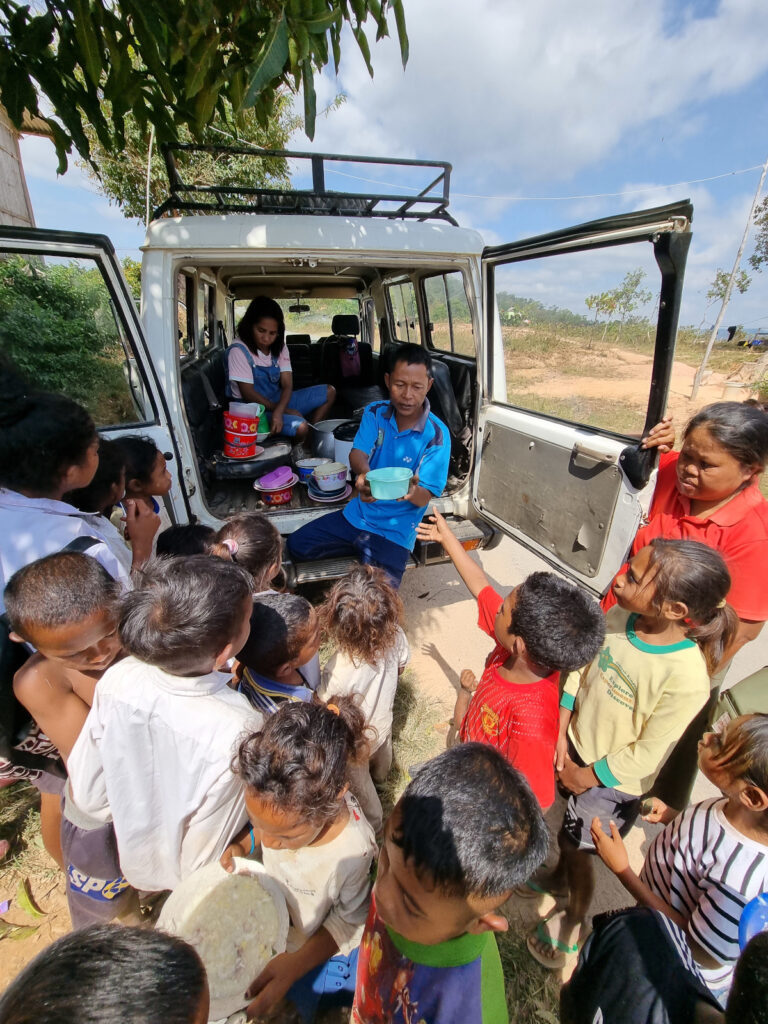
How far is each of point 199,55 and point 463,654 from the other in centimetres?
315

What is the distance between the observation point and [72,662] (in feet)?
4.32

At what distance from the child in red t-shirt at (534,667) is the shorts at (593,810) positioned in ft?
0.72

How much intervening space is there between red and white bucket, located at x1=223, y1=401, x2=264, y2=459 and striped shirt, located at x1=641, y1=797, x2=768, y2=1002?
329 cm

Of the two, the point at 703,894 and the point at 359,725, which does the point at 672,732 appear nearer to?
the point at 703,894

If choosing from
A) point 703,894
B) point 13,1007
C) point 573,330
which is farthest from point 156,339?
point 573,330

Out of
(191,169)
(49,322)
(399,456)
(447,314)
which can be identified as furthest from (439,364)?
(191,169)

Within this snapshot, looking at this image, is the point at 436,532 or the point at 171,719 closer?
the point at 171,719

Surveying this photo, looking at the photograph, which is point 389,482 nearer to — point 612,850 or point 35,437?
point 35,437

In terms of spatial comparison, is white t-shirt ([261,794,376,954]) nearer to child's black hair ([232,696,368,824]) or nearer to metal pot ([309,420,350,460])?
child's black hair ([232,696,368,824])

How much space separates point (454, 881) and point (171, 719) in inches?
30.0

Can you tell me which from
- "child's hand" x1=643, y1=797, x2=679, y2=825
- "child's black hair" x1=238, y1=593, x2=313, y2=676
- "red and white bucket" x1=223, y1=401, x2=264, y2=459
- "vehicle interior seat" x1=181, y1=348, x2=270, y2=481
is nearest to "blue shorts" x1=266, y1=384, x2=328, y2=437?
"vehicle interior seat" x1=181, y1=348, x2=270, y2=481

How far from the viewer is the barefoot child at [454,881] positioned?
33.6 inches

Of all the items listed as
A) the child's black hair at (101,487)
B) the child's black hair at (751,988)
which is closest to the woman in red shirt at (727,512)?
the child's black hair at (751,988)

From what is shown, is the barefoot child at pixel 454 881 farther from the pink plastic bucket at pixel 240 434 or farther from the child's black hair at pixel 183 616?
the pink plastic bucket at pixel 240 434
